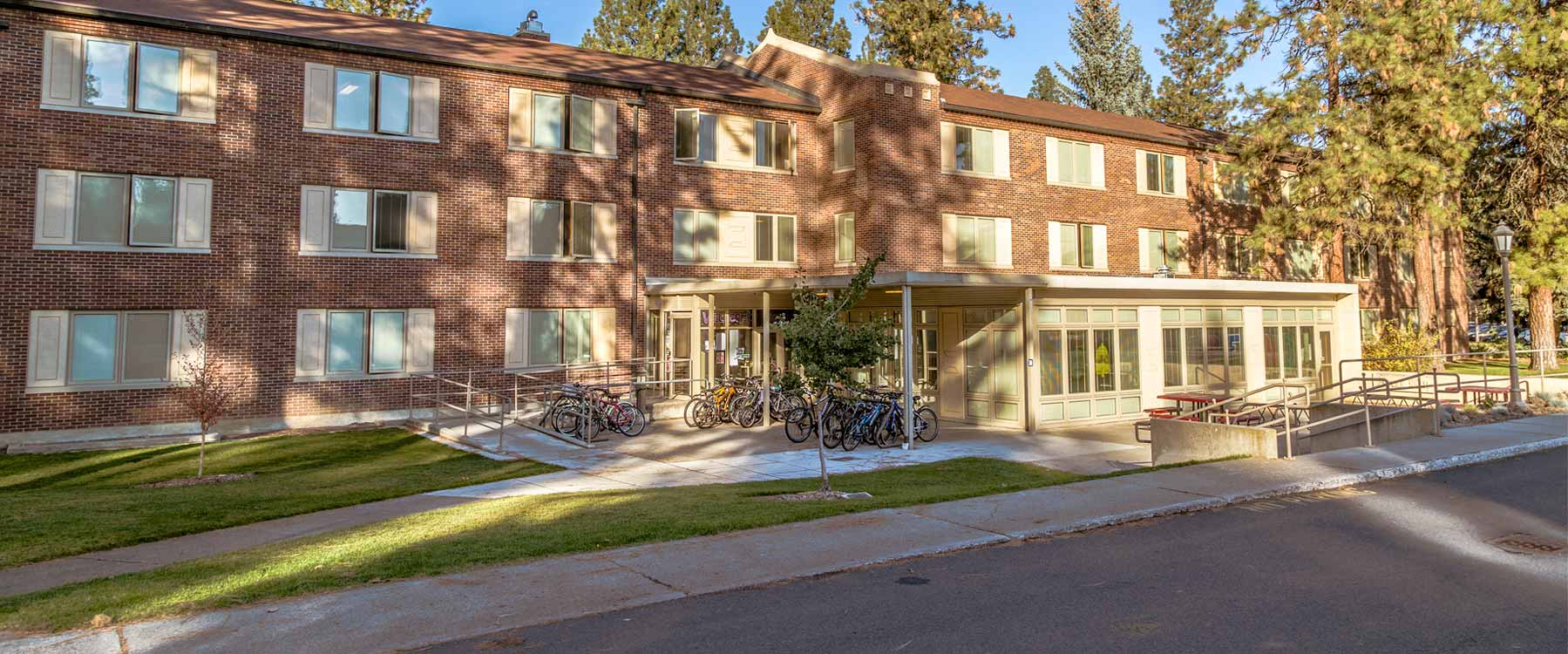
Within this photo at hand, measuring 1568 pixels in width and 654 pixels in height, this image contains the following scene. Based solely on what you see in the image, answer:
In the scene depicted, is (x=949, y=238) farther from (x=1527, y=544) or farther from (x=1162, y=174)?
(x=1527, y=544)

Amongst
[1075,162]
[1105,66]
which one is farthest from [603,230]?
[1105,66]

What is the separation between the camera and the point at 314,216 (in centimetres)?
2023

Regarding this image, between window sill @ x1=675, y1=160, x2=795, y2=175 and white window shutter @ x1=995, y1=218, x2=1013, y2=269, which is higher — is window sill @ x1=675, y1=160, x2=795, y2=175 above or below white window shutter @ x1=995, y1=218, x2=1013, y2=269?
above

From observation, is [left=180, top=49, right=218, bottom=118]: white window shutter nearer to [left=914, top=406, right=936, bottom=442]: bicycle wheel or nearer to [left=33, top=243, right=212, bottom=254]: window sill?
[left=33, top=243, right=212, bottom=254]: window sill

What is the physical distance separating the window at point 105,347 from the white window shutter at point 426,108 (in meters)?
6.16

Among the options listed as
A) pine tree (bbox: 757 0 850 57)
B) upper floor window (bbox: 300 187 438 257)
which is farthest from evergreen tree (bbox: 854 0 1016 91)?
upper floor window (bbox: 300 187 438 257)

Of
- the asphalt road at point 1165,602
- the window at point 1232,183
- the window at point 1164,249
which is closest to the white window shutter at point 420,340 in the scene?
the asphalt road at point 1165,602

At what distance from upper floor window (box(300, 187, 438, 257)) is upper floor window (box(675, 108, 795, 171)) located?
6.76m

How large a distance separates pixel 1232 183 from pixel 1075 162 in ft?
24.1

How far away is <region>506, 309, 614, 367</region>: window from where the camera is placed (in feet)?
73.4

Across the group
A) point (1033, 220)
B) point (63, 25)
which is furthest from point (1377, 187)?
point (63, 25)

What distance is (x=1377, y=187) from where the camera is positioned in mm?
27266

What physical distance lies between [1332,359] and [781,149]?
16319 millimetres

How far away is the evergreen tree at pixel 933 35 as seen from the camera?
47156 mm
